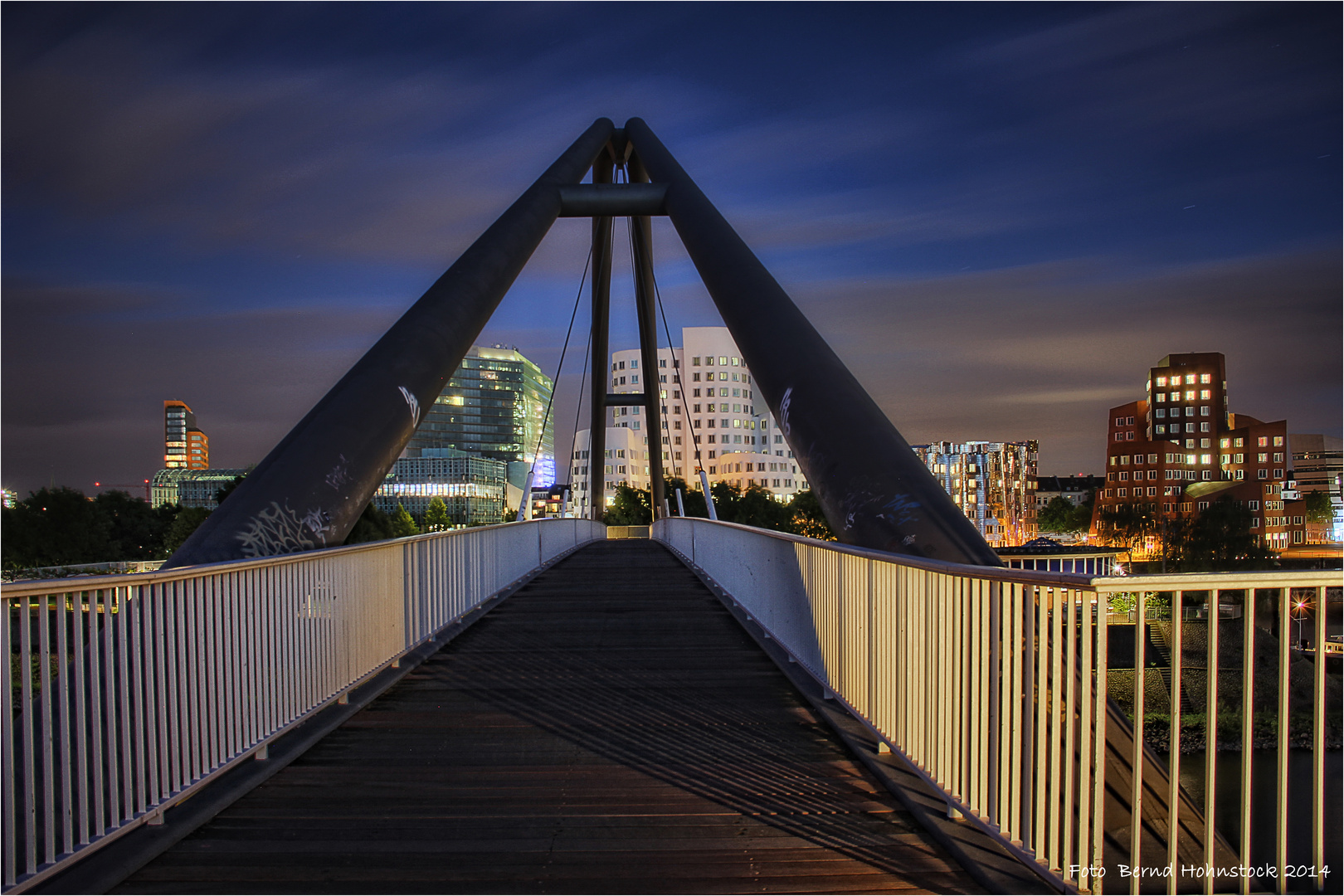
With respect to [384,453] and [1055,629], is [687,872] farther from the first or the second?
[384,453]

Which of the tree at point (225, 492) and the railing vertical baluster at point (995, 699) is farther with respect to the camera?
the tree at point (225, 492)

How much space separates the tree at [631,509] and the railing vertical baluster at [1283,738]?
77073 millimetres

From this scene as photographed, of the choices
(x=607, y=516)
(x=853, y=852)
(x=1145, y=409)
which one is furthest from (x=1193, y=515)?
(x=853, y=852)

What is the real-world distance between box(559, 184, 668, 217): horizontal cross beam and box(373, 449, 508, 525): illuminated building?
371ft

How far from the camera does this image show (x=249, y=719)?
167 inches

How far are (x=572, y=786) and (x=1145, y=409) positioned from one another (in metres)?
131

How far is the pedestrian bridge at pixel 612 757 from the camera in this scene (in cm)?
285

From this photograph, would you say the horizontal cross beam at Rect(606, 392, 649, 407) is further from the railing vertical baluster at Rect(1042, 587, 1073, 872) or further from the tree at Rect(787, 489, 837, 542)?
the tree at Rect(787, 489, 837, 542)

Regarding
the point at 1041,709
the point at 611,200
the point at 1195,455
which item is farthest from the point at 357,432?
the point at 1195,455

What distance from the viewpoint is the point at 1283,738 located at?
2455 mm

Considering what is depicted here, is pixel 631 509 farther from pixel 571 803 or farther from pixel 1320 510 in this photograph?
pixel 1320 510

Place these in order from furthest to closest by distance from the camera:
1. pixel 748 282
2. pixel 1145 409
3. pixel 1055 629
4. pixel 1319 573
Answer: pixel 1145 409
pixel 748 282
pixel 1055 629
pixel 1319 573

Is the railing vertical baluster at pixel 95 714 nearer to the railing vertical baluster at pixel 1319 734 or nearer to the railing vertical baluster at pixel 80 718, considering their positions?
the railing vertical baluster at pixel 80 718

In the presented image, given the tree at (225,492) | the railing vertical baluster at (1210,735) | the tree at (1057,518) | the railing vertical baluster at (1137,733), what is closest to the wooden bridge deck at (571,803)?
the railing vertical baluster at (1137,733)
